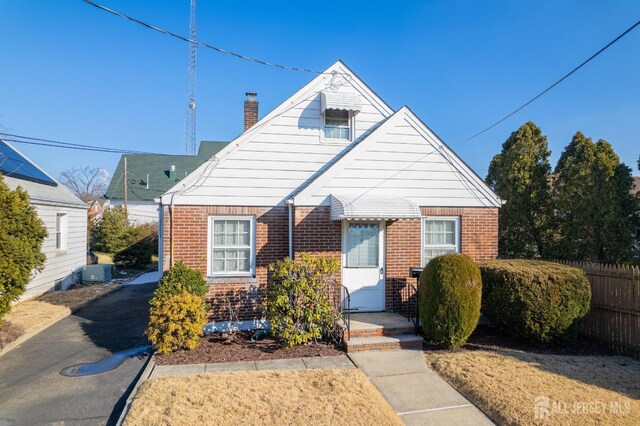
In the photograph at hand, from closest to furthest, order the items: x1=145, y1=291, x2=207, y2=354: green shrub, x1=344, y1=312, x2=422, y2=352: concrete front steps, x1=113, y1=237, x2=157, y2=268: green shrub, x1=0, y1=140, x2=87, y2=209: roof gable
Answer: x1=145, y1=291, x2=207, y2=354: green shrub, x1=344, y1=312, x2=422, y2=352: concrete front steps, x1=0, y1=140, x2=87, y2=209: roof gable, x1=113, y1=237, x2=157, y2=268: green shrub

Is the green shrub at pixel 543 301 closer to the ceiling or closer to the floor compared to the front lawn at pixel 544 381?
closer to the ceiling

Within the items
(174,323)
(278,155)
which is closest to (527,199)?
(278,155)

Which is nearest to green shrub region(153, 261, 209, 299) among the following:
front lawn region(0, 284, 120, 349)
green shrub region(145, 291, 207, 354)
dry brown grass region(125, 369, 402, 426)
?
green shrub region(145, 291, 207, 354)

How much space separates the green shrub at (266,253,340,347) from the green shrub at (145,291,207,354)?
1.45 meters

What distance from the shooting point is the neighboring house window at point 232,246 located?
897 cm

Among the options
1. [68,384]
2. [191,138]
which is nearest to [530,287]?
[68,384]

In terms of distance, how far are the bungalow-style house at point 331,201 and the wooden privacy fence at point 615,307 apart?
95.0 inches

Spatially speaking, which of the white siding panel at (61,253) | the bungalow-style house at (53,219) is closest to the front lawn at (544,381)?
the white siding panel at (61,253)

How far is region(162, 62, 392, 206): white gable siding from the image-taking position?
8906 millimetres

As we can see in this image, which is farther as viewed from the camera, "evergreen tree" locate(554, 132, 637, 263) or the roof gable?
the roof gable

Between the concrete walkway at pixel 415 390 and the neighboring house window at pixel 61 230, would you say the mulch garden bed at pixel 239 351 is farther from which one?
the neighboring house window at pixel 61 230

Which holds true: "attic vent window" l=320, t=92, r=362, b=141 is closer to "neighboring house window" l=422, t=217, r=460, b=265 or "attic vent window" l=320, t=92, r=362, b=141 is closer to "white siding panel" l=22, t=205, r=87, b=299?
"neighboring house window" l=422, t=217, r=460, b=265

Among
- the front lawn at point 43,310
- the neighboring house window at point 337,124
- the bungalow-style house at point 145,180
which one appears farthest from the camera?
the bungalow-style house at point 145,180

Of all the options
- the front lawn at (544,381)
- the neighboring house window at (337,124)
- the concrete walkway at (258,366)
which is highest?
the neighboring house window at (337,124)
